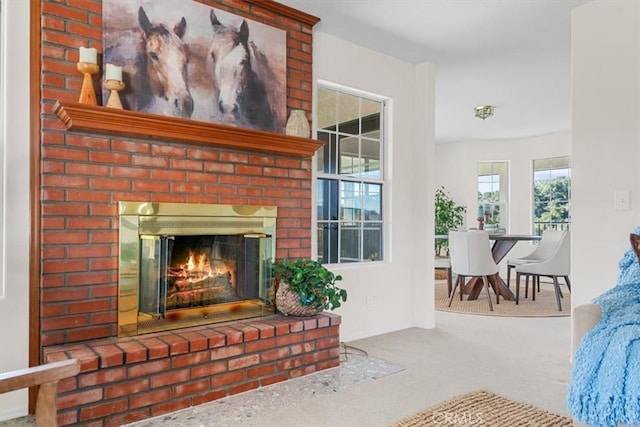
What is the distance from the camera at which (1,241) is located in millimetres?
2180

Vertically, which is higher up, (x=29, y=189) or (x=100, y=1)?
(x=100, y=1)

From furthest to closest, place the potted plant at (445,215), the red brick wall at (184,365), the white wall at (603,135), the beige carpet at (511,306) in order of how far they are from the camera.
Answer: the potted plant at (445,215) < the beige carpet at (511,306) < the white wall at (603,135) < the red brick wall at (184,365)

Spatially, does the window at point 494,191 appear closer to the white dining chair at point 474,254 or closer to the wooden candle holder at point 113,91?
the white dining chair at point 474,254

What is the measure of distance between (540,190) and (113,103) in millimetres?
7171

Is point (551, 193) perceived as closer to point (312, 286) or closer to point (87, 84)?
point (312, 286)

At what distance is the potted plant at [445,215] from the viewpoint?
7.72 meters

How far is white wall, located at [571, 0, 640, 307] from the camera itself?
274 cm

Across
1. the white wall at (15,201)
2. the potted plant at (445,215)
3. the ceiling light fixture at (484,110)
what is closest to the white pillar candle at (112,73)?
the white wall at (15,201)

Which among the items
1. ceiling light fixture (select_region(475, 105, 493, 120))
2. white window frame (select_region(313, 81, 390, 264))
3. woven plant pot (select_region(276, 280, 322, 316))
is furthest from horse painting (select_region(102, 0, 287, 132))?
ceiling light fixture (select_region(475, 105, 493, 120))

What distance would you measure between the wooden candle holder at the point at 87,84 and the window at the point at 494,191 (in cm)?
696

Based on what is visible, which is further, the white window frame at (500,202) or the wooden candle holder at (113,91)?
the white window frame at (500,202)

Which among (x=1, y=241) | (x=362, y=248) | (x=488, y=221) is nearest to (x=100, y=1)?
(x=1, y=241)

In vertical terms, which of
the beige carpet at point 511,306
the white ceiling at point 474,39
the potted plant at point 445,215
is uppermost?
the white ceiling at point 474,39

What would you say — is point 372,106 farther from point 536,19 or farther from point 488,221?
point 488,221
